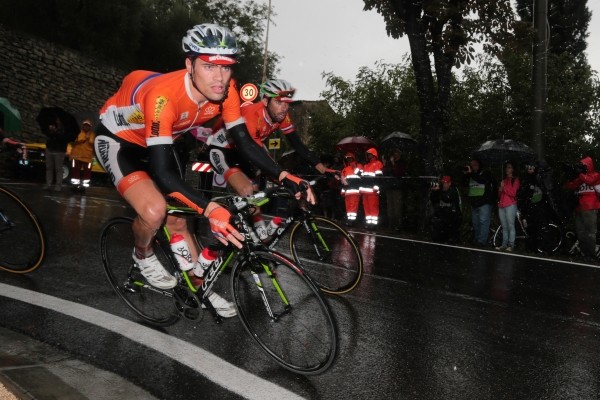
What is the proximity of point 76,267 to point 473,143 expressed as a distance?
12851mm

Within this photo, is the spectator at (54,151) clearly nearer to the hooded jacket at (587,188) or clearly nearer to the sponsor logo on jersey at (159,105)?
the sponsor logo on jersey at (159,105)

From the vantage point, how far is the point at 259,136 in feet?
20.7

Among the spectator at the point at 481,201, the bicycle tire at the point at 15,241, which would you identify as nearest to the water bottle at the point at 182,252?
the bicycle tire at the point at 15,241

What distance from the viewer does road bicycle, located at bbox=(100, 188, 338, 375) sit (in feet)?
11.0

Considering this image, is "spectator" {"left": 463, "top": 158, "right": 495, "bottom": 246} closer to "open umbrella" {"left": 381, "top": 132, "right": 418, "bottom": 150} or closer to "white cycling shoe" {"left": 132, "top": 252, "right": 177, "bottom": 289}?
"open umbrella" {"left": 381, "top": 132, "right": 418, "bottom": 150}

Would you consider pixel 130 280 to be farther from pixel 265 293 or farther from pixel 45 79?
pixel 45 79

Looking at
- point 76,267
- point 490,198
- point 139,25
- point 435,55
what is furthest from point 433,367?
point 139,25

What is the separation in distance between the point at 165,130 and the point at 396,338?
235 centimetres

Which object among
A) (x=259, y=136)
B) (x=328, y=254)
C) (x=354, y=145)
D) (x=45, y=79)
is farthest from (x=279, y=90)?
(x=45, y=79)

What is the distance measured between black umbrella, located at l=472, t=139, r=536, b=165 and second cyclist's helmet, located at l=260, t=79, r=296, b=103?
6.31 m

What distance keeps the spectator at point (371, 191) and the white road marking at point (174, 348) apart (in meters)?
8.44

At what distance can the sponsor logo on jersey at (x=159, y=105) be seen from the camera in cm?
379

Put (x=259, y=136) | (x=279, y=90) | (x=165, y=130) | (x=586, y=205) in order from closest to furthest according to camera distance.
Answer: (x=165, y=130), (x=279, y=90), (x=259, y=136), (x=586, y=205)

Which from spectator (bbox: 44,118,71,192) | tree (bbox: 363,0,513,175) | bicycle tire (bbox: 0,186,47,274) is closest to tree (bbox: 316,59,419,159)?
tree (bbox: 363,0,513,175)
